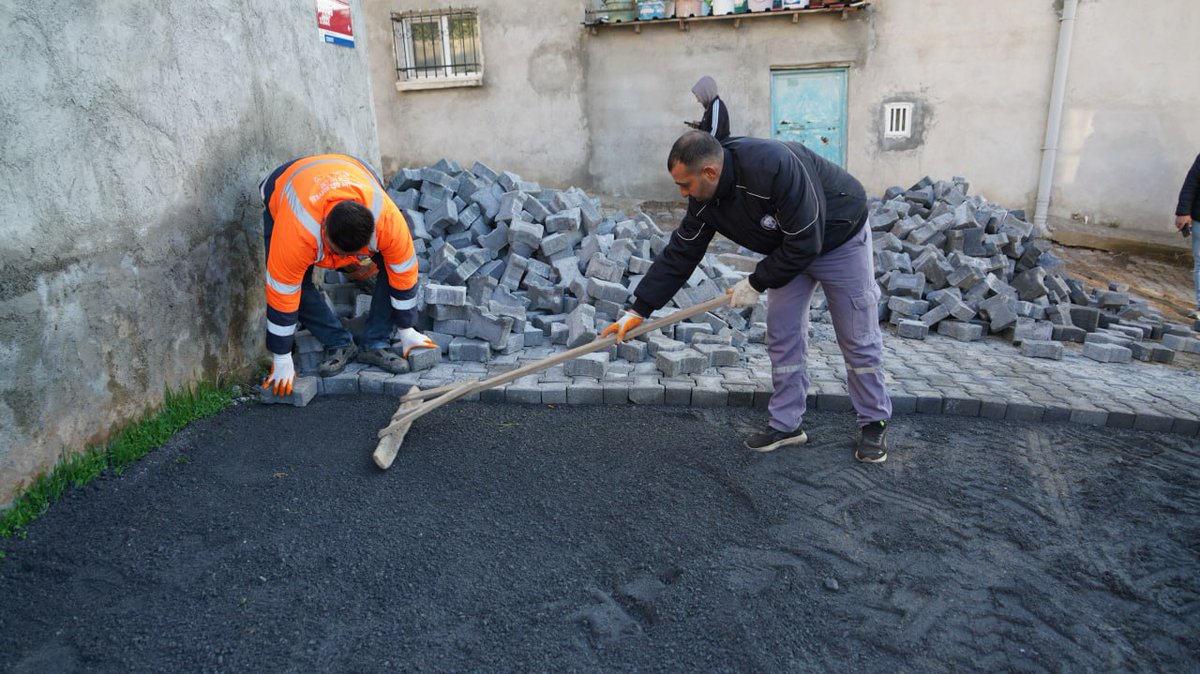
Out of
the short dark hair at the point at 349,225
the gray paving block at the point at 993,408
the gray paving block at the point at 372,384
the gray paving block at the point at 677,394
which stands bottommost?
the gray paving block at the point at 993,408

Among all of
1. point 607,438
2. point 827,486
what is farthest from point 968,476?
point 607,438

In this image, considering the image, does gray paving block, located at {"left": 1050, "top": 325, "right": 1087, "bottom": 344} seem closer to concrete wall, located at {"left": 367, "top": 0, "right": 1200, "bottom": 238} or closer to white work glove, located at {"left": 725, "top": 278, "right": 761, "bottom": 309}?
white work glove, located at {"left": 725, "top": 278, "right": 761, "bottom": 309}

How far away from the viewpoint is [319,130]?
5656mm

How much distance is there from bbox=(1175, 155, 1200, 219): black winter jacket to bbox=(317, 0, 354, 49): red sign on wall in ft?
24.9

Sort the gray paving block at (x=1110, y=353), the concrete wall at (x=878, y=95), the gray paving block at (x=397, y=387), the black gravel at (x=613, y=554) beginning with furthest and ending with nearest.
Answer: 1. the concrete wall at (x=878, y=95)
2. the gray paving block at (x=1110, y=353)
3. the gray paving block at (x=397, y=387)
4. the black gravel at (x=613, y=554)

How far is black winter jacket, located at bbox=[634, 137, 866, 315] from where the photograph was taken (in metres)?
3.39

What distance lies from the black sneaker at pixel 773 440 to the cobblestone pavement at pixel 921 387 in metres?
0.51

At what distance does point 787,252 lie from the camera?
3475 mm

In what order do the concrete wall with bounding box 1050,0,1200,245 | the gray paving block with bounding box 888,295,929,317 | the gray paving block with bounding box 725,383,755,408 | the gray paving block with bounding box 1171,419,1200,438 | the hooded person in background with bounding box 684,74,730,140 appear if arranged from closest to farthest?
the gray paving block with bounding box 1171,419,1200,438 → the gray paving block with bounding box 725,383,755,408 → the gray paving block with bounding box 888,295,929,317 → the hooded person in background with bounding box 684,74,730,140 → the concrete wall with bounding box 1050,0,1200,245

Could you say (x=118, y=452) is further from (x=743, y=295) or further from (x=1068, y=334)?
(x=1068, y=334)

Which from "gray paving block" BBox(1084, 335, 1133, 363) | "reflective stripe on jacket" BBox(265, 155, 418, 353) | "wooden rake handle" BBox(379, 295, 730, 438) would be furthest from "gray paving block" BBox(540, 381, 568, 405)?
"gray paving block" BBox(1084, 335, 1133, 363)

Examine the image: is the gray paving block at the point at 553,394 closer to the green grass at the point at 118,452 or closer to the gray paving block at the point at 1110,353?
the green grass at the point at 118,452

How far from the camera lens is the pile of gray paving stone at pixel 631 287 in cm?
522

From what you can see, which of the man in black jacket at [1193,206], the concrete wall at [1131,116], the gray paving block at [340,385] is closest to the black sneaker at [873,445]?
the gray paving block at [340,385]
